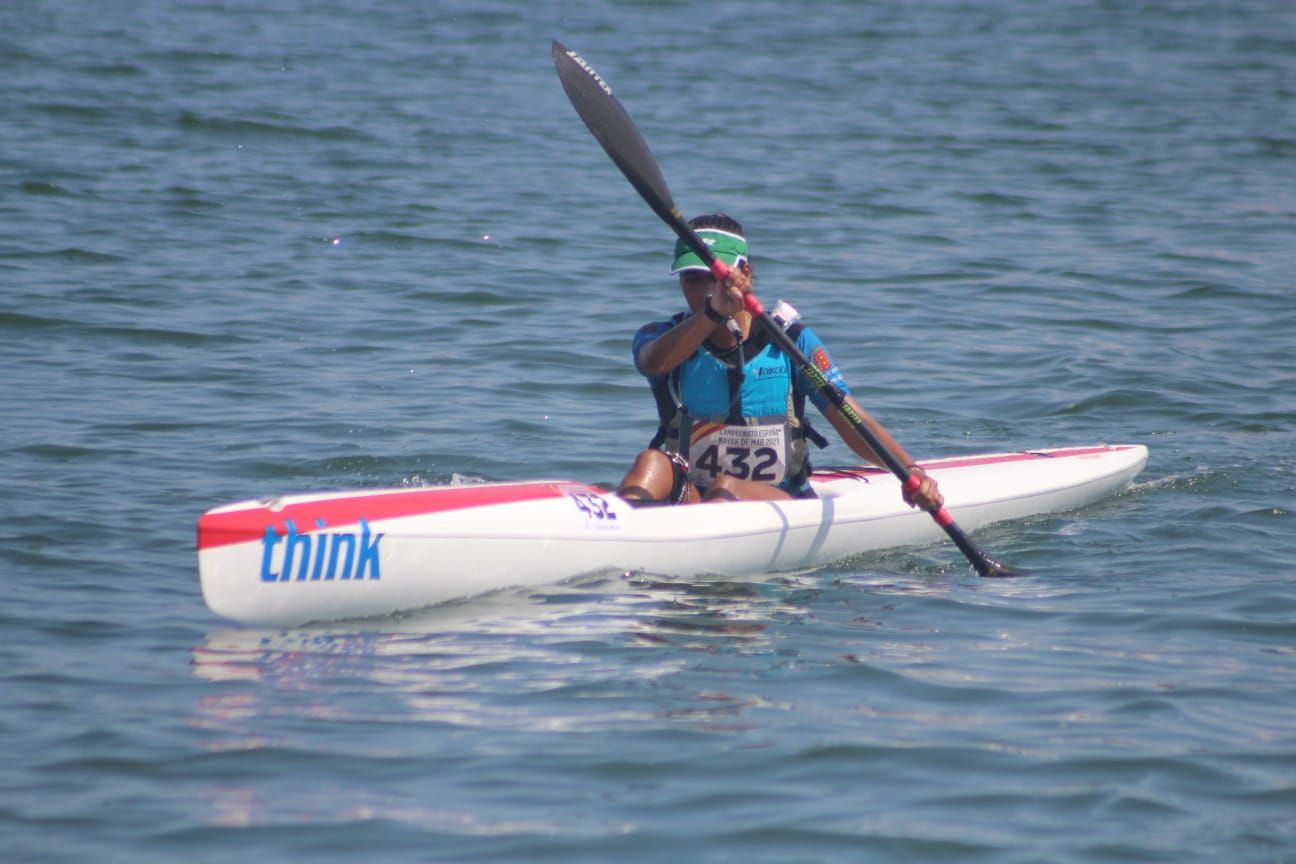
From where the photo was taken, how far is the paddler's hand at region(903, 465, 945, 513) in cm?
541

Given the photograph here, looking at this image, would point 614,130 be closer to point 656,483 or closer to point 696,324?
point 696,324

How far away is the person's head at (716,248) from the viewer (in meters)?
5.23

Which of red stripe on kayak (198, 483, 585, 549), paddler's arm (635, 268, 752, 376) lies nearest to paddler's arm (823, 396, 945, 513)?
paddler's arm (635, 268, 752, 376)

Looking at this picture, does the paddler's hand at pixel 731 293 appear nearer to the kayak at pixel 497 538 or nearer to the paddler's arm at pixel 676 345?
the paddler's arm at pixel 676 345

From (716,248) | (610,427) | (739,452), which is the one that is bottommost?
(610,427)

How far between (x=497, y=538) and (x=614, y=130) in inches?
69.2

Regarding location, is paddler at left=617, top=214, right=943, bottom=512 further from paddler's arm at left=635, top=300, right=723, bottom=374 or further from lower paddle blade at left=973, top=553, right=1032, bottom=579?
lower paddle blade at left=973, top=553, right=1032, bottom=579

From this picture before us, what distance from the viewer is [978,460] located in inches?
257

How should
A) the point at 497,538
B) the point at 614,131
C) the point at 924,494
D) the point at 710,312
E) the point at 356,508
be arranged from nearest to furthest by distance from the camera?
the point at 356,508
the point at 497,538
the point at 710,312
the point at 924,494
the point at 614,131

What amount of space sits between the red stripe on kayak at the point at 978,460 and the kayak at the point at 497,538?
3 centimetres

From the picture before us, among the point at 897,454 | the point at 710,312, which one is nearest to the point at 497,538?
the point at 710,312

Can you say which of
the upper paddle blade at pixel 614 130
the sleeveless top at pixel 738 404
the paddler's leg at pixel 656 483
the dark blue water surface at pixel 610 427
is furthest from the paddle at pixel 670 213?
the paddler's leg at pixel 656 483

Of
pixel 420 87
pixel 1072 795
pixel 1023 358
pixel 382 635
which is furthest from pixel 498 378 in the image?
pixel 420 87

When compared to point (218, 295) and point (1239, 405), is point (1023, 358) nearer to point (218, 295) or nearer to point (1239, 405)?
point (1239, 405)
